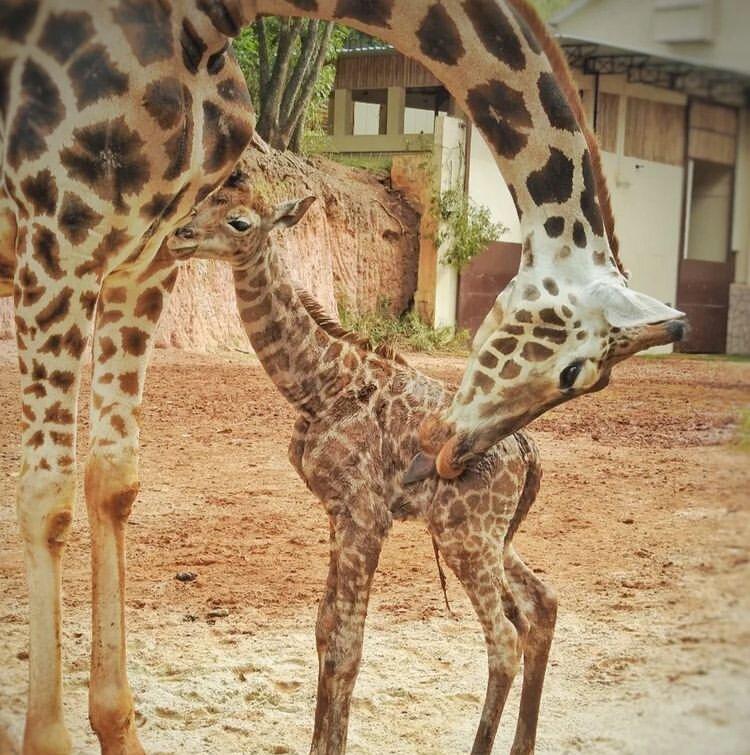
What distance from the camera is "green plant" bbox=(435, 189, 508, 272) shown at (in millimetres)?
15047

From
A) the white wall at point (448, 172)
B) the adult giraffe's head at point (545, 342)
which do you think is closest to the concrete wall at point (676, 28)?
the adult giraffe's head at point (545, 342)

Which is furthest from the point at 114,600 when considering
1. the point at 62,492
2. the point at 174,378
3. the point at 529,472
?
the point at 174,378

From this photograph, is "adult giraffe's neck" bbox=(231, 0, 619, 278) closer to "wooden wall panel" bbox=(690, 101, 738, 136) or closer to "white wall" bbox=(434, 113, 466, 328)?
"wooden wall panel" bbox=(690, 101, 738, 136)

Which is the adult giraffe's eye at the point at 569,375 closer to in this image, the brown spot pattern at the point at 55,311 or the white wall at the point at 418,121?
the brown spot pattern at the point at 55,311

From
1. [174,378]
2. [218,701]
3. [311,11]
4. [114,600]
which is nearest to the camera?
[311,11]

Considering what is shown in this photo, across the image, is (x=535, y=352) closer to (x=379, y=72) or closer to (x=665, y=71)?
(x=665, y=71)

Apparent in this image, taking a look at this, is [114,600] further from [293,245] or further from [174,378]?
[293,245]

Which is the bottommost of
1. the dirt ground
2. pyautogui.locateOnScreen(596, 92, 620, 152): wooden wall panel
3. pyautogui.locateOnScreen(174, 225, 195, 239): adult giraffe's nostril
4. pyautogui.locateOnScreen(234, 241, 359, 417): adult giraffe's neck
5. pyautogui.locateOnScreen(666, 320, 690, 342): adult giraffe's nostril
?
the dirt ground

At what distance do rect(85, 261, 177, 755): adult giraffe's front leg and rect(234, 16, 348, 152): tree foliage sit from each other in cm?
1096

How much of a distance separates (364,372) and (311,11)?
124 cm

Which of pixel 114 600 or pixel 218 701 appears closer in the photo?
pixel 114 600

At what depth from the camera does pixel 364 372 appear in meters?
3.71

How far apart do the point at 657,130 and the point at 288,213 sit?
1.54m

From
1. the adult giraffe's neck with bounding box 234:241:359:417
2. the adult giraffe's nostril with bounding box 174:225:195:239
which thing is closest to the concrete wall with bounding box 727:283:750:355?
the adult giraffe's neck with bounding box 234:241:359:417
